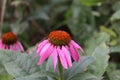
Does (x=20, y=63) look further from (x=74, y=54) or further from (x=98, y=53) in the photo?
(x=98, y=53)

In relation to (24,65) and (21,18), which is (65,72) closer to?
(24,65)

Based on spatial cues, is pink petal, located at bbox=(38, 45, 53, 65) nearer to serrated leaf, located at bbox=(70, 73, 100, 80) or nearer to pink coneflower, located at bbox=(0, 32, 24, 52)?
serrated leaf, located at bbox=(70, 73, 100, 80)

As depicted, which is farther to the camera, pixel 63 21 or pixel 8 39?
pixel 63 21

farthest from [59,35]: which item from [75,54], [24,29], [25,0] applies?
[25,0]

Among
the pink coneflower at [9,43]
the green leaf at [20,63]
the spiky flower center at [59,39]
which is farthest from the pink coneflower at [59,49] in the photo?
the pink coneflower at [9,43]

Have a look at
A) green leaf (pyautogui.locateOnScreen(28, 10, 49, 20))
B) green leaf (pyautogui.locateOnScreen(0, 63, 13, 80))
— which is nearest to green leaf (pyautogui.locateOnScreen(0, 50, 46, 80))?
green leaf (pyautogui.locateOnScreen(0, 63, 13, 80))

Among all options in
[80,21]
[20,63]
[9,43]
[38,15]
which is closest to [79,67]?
[20,63]
